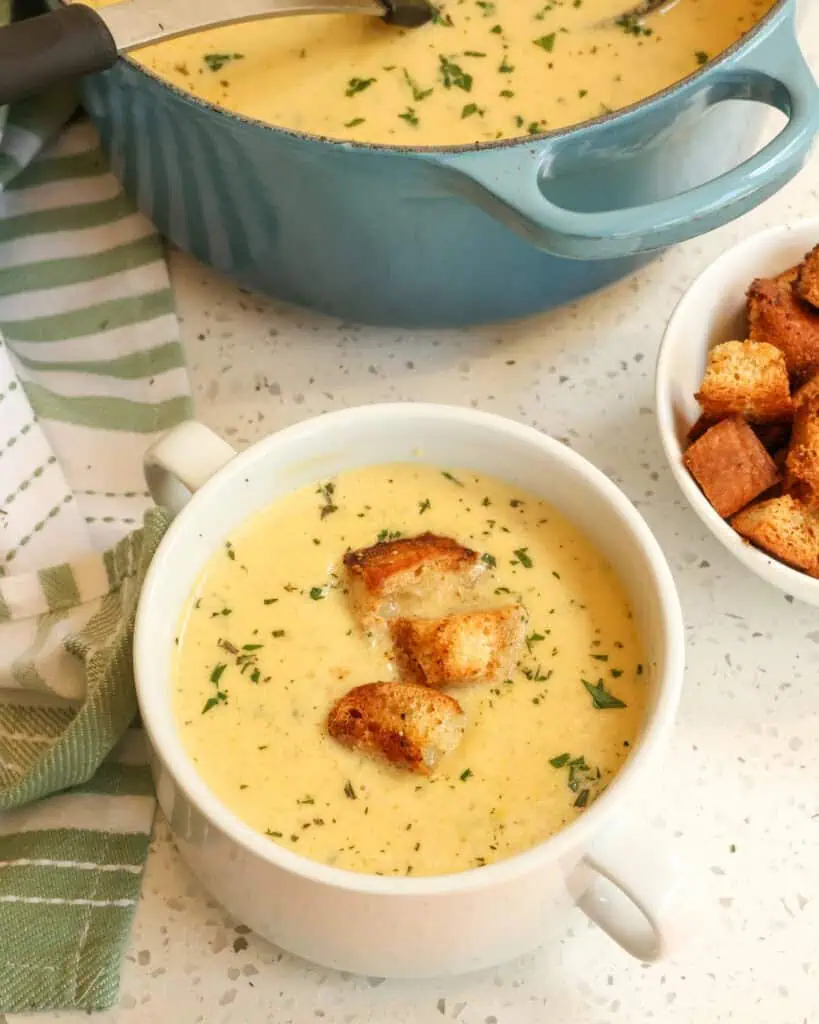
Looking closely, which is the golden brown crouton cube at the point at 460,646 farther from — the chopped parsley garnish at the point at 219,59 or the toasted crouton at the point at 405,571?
the chopped parsley garnish at the point at 219,59

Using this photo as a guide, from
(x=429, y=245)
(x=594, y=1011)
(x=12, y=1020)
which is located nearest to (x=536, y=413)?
(x=429, y=245)

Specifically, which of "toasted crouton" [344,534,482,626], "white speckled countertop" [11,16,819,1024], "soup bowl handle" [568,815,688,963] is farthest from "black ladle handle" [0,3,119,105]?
"soup bowl handle" [568,815,688,963]

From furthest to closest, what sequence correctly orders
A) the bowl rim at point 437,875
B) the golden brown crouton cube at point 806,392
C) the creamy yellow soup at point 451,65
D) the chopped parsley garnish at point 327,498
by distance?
the creamy yellow soup at point 451,65 < the golden brown crouton cube at point 806,392 < the chopped parsley garnish at point 327,498 < the bowl rim at point 437,875

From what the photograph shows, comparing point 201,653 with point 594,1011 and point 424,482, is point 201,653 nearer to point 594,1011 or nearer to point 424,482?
point 424,482

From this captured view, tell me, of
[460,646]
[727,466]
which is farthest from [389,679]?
[727,466]

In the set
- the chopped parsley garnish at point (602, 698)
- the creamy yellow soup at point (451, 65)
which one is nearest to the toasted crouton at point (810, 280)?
the creamy yellow soup at point (451, 65)

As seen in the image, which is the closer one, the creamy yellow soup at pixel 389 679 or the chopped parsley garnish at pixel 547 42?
the creamy yellow soup at pixel 389 679

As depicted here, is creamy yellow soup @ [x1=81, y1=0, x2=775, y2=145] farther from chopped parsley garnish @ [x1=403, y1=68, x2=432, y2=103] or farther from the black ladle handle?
the black ladle handle
